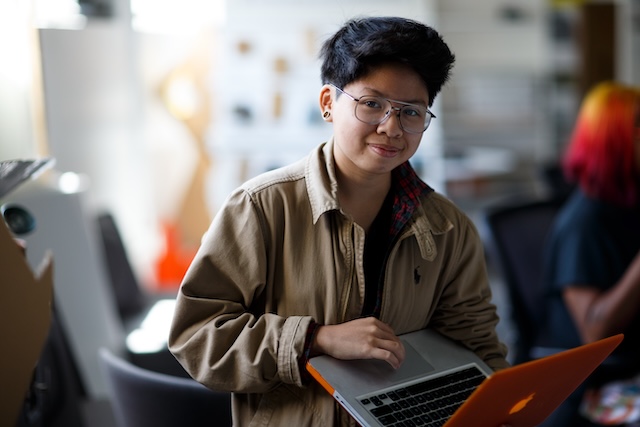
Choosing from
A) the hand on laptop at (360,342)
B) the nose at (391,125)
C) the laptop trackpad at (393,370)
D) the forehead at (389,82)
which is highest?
the forehead at (389,82)

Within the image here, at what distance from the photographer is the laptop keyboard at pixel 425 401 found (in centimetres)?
111

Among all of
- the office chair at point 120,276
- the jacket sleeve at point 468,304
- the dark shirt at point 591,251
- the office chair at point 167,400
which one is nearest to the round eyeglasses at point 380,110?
the jacket sleeve at point 468,304

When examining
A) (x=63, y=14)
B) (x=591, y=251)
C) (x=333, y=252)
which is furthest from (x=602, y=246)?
(x=63, y=14)

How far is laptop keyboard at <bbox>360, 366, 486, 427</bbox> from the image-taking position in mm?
1113

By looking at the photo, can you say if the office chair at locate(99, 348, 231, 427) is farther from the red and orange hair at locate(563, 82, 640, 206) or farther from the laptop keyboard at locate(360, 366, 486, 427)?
the red and orange hair at locate(563, 82, 640, 206)

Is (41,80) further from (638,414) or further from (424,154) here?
(424,154)

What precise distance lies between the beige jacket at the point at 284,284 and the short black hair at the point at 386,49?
15cm

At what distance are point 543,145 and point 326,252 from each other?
183 inches

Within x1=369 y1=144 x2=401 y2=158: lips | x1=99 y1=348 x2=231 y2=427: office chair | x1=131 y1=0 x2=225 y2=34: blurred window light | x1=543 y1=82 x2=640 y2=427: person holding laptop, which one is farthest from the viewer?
x1=131 y1=0 x2=225 y2=34: blurred window light

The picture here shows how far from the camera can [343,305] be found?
1189mm

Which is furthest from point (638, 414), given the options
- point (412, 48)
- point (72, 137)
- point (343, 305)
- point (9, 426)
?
point (72, 137)

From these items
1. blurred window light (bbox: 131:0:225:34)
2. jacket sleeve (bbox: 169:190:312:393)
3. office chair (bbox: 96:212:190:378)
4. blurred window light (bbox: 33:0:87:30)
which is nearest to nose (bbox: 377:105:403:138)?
jacket sleeve (bbox: 169:190:312:393)

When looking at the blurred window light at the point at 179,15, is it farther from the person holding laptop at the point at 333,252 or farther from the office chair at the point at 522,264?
the person holding laptop at the point at 333,252

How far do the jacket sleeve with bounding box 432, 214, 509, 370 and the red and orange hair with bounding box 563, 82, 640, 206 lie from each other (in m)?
0.95
